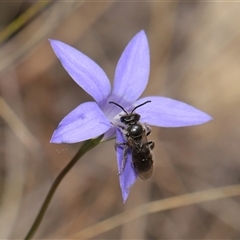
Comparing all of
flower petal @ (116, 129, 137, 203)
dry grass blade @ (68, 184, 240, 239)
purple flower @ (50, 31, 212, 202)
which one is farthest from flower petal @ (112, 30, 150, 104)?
dry grass blade @ (68, 184, 240, 239)

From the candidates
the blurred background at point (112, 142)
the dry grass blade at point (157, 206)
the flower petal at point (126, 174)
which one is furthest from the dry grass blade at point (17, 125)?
the flower petal at point (126, 174)

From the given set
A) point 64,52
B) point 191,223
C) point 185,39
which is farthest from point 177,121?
point 185,39

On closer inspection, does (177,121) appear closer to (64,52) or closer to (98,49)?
(64,52)

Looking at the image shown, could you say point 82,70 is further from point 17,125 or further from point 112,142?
point 112,142

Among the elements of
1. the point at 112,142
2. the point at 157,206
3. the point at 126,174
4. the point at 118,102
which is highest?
the point at 118,102

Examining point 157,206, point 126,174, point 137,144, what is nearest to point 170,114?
point 137,144

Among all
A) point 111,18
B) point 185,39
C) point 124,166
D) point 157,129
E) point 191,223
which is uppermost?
point 111,18

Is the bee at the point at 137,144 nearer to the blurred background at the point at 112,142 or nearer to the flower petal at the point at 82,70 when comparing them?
the flower petal at the point at 82,70
